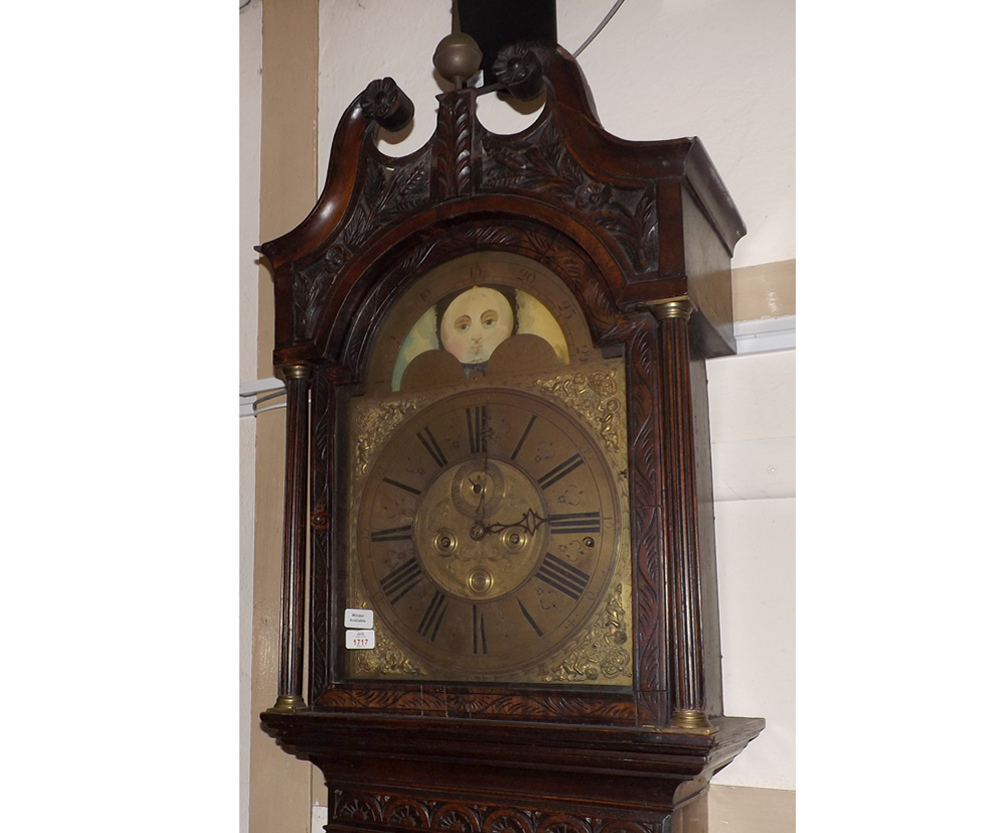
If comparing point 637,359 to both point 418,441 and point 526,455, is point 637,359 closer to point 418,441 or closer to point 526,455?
point 526,455

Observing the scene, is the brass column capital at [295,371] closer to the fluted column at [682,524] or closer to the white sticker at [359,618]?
the white sticker at [359,618]

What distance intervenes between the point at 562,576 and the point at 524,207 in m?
0.51

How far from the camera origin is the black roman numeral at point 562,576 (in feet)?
4.13

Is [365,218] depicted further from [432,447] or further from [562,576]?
[562,576]

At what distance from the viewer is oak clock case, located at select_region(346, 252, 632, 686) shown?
126 centimetres

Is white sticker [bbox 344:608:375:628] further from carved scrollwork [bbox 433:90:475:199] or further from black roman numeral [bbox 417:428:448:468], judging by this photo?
carved scrollwork [bbox 433:90:475:199]

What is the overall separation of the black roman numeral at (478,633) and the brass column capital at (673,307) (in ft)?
1.52

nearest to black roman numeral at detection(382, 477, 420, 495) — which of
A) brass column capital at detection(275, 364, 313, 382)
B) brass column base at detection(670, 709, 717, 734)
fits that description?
brass column capital at detection(275, 364, 313, 382)

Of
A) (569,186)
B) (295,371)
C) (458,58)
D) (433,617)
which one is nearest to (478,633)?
(433,617)

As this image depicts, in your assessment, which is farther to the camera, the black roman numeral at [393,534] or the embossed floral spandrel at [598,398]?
the black roman numeral at [393,534]

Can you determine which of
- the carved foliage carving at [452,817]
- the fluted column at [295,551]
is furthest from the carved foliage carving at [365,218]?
the carved foliage carving at [452,817]

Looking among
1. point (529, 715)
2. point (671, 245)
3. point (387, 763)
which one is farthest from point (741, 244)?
point (387, 763)

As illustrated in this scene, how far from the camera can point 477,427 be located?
4.47 ft

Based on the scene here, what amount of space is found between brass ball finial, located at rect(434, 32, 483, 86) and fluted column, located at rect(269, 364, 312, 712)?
0.49 metres
